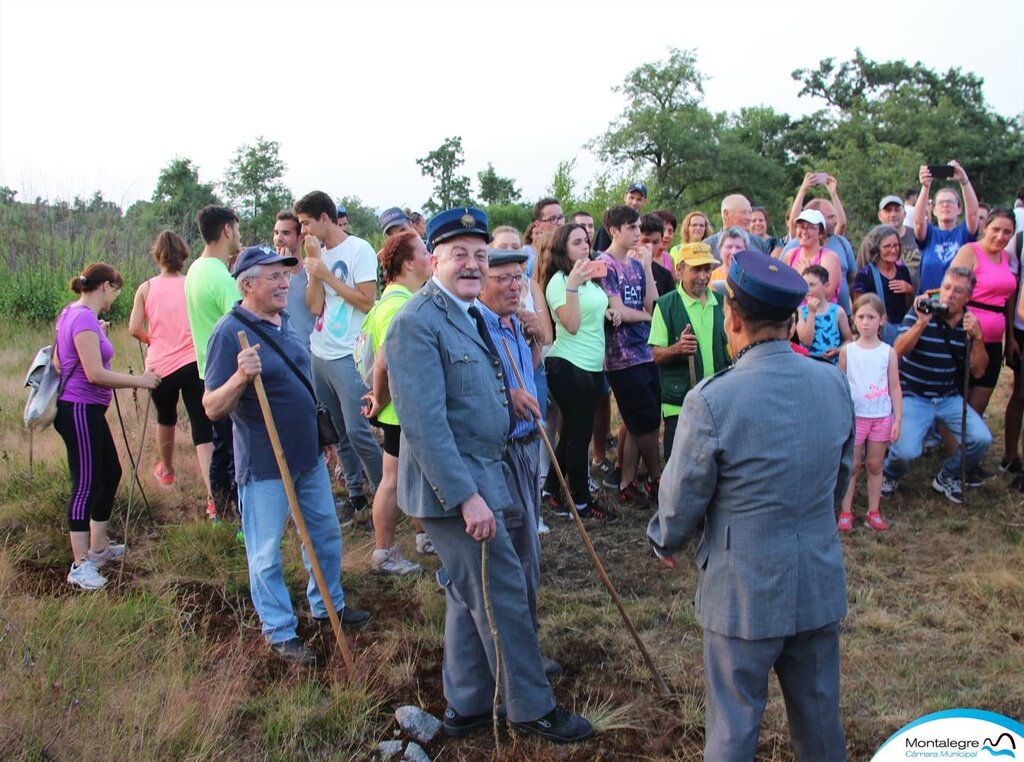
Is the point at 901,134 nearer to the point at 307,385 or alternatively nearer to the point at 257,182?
the point at 257,182

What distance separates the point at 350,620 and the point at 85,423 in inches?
82.3

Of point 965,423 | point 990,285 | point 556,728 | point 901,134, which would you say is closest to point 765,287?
point 556,728

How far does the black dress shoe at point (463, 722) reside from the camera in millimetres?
3461

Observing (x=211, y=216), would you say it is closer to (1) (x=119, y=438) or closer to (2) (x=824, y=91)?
(1) (x=119, y=438)

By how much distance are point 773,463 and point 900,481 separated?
15.7 feet

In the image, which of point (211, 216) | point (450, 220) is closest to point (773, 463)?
point (450, 220)

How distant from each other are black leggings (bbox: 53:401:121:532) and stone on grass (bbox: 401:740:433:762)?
276 centimetres

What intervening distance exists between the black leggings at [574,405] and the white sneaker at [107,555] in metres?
3.08

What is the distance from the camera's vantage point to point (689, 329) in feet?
18.2

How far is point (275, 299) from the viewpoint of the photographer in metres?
4.01

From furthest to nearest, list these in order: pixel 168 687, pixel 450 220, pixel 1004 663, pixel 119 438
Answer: pixel 119 438 → pixel 1004 663 → pixel 168 687 → pixel 450 220

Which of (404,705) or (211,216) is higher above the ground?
(211,216)

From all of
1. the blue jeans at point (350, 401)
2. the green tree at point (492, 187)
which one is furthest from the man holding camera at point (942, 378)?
the green tree at point (492, 187)

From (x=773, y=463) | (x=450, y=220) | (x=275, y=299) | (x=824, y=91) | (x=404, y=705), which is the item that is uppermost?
(x=824, y=91)
